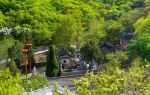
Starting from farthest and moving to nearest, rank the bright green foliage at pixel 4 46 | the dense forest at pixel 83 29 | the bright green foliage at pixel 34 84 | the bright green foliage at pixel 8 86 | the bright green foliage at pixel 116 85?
the bright green foliage at pixel 4 46 < the dense forest at pixel 83 29 < the bright green foliage at pixel 34 84 < the bright green foliage at pixel 8 86 < the bright green foliage at pixel 116 85

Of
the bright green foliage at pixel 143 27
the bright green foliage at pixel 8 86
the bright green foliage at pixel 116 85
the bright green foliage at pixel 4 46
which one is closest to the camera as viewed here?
the bright green foliage at pixel 116 85

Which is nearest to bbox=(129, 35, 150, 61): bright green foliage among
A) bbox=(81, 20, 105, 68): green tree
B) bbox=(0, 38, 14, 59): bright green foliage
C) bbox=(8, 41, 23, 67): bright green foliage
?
bbox=(81, 20, 105, 68): green tree

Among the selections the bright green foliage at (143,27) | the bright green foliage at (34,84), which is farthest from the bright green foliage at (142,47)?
the bright green foliage at (34,84)

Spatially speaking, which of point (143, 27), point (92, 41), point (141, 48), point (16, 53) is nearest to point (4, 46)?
point (16, 53)

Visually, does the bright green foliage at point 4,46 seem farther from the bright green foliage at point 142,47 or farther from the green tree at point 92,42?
the bright green foliage at point 142,47

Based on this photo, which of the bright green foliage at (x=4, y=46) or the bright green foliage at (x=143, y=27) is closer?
the bright green foliage at (x=143, y=27)

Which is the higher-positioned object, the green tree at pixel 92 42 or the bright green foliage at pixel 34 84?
the green tree at pixel 92 42

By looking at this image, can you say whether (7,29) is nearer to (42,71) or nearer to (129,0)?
(42,71)

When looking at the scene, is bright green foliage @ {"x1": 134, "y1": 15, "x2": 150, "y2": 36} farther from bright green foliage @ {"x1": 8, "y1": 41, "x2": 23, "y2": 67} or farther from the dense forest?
bright green foliage @ {"x1": 8, "y1": 41, "x2": 23, "y2": 67}

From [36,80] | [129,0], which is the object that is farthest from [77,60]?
[129,0]
